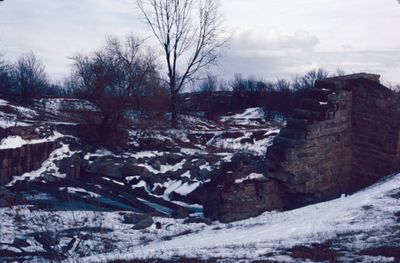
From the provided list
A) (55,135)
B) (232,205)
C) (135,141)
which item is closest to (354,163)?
(232,205)

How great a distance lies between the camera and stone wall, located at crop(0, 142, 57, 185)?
1412 centimetres

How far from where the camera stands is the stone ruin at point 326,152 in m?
9.84

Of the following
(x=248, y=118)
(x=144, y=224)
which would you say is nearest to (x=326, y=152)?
(x=144, y=224)

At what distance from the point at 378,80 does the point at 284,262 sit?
23.7ft

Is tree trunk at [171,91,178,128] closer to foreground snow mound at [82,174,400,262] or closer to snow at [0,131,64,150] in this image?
snow at [0,131,64,150]

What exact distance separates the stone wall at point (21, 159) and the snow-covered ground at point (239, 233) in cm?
378

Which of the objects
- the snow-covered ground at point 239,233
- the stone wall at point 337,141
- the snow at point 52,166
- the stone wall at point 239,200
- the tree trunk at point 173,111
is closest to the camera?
the snow-covered ground at point 239,233

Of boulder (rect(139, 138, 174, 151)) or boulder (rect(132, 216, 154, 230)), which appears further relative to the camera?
boulder (rect(139, 138, 174, 151))

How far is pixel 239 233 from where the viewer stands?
762 cm

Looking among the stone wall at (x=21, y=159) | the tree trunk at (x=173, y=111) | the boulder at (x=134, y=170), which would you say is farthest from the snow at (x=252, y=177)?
the tree trunk at (x=173, y=111)

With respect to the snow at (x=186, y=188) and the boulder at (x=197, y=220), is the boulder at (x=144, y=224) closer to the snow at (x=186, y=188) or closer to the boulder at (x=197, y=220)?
the boulder at (x=197, y=220)

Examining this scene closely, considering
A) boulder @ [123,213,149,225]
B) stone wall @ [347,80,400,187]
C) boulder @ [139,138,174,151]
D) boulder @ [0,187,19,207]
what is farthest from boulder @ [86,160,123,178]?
stone wall @ [347,80,400,187]

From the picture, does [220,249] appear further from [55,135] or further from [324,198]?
[55,135]

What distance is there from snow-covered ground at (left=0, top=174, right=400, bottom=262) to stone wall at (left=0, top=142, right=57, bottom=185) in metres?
3.78
